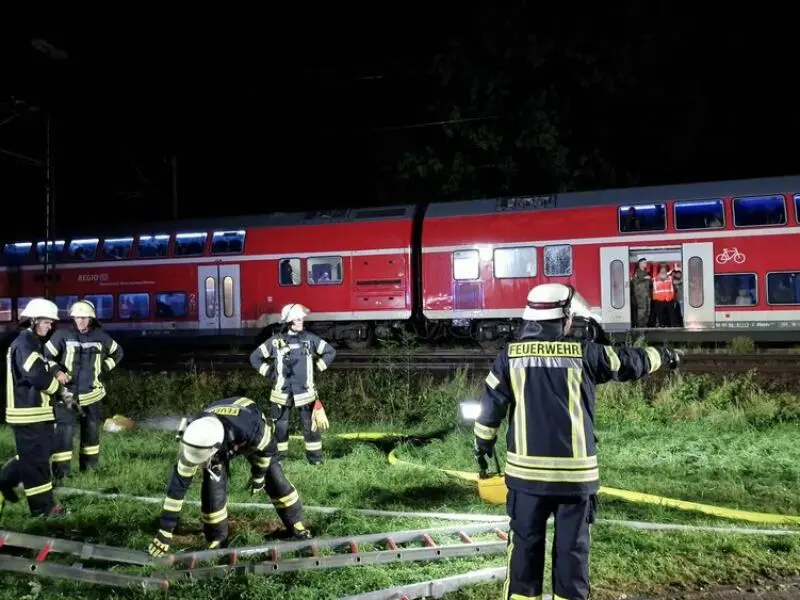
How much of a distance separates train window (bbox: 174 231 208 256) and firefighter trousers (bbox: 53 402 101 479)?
10.7 m

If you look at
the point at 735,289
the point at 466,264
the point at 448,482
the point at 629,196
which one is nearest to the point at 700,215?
the point at 629,196

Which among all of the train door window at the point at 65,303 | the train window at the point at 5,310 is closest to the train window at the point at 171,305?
the train door window at the point at 65,303

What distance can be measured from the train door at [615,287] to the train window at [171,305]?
10.3 meters

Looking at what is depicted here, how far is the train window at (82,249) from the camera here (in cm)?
1892

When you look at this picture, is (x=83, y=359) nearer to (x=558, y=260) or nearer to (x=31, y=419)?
(x=31, y=419)

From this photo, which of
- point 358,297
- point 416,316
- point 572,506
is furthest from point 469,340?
point 572,506

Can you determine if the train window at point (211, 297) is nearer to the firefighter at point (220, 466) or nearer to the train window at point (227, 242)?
the train window at point (227, 242)

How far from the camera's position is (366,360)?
14211 mm

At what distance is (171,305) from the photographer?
18.0 metres

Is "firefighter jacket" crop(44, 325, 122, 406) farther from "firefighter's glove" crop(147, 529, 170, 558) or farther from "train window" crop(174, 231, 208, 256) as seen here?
"train window" crop(174, 231, 208, 256)

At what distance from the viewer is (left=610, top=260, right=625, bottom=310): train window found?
14133 mm

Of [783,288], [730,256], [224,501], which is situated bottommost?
[224,501]

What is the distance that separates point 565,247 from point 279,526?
10.3 metres

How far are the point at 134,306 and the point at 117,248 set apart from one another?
1653 millimetres
